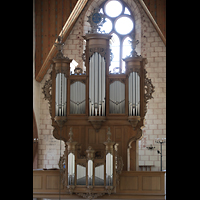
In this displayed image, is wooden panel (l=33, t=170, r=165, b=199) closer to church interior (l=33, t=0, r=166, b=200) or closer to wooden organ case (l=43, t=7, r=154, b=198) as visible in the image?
church interior (l=33, t=0, r=166, b=200)

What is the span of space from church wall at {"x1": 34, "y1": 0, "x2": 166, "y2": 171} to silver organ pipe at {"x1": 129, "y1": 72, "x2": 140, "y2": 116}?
459cm

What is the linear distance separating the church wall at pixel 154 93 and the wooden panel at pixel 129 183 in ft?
16.2

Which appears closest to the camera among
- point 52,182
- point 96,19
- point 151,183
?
point 151,183

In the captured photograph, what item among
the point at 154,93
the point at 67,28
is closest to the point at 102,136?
the point at 154,93

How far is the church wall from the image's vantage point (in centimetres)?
1448

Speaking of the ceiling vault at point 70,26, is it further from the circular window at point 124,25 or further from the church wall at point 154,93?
the circular window at point 124,25

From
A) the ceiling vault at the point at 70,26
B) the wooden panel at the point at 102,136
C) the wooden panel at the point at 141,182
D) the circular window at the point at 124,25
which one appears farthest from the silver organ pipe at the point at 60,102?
the circular window at the point at 124,25

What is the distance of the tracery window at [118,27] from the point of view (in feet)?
50.0

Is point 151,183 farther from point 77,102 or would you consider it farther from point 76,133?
point 77,102

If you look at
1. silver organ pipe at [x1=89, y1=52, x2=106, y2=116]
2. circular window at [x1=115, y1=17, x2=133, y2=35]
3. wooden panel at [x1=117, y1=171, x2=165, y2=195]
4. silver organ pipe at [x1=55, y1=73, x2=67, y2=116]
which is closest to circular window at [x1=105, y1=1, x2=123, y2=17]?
circular window at [x1=115, y1=17, x2=133, y2=35]

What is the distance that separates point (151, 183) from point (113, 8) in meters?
8.29

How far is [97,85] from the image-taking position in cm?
1026
